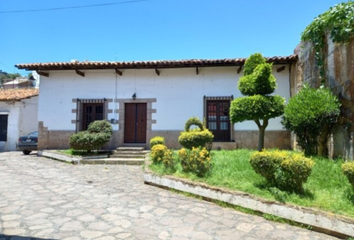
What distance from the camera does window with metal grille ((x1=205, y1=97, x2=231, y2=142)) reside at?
1012cm

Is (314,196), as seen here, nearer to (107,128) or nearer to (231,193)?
(231,193)

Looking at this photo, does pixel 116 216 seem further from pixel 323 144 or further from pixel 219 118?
pixel 219 118

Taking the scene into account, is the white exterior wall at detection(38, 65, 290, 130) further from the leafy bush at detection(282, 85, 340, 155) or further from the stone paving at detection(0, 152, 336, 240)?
the stone paving at detection(0, 152, 336, 240)

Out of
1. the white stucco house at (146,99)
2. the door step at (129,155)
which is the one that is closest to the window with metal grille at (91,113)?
the white stucco house at (146,99)

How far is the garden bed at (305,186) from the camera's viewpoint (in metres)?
3.28

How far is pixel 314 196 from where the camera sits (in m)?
3.59

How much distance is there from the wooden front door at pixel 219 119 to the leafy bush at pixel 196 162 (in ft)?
16.4

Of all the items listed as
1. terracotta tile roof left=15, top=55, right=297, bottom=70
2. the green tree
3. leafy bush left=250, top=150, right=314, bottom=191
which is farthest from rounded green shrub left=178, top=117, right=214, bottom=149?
terracotta tile roof left=15, top=55, right=297, bottom=70

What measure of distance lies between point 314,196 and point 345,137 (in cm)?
275

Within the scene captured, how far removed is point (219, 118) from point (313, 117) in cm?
487

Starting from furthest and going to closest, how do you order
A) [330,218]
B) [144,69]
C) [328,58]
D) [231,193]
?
1. [144,69]
2. [328,58]
3. [231,193]
4. [330,218]

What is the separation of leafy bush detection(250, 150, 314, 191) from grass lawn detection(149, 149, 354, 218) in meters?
0.15

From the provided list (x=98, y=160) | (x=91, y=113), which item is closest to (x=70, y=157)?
(x=98, y=160)

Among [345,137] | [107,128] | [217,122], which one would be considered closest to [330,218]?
[345,137]
